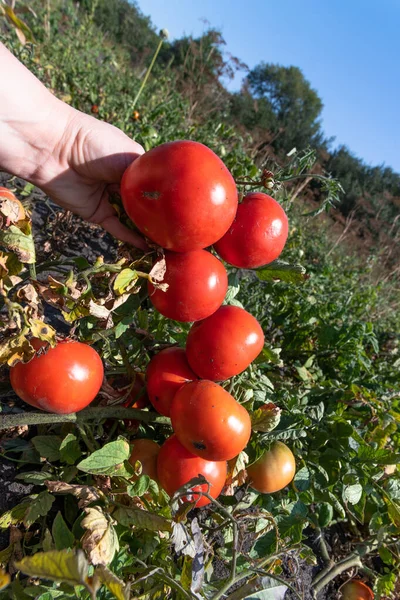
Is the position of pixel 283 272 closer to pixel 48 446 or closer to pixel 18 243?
pixel 18 243

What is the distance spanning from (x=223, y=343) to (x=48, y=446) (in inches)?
22.6

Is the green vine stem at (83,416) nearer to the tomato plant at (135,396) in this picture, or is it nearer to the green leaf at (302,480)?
the tomato plant at (135,396)

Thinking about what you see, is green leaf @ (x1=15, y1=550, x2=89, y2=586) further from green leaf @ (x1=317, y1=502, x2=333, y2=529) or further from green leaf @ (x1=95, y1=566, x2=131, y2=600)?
green leaf @ (x1=317, y1=502, x2=333, y2=529)

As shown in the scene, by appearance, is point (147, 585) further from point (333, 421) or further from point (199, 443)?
point (333, 421)

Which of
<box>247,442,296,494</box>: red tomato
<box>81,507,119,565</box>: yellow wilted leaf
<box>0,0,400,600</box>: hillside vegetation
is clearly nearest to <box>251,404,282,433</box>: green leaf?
<box>0,0,400,600</box>: hillside vegetation

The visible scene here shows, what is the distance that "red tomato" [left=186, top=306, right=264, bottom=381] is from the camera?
100 cm

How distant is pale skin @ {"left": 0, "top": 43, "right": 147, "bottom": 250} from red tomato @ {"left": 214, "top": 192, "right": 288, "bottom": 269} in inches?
11.2

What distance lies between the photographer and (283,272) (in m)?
1.12

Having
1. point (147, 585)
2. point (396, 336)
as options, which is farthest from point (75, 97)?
point (147, 585)

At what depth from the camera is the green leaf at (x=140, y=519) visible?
94cm

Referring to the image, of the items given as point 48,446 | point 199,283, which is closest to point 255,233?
point 199,283

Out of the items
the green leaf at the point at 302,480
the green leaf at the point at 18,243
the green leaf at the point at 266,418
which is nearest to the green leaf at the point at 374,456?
the green leaf at the point at 302,480

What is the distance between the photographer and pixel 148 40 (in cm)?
1467

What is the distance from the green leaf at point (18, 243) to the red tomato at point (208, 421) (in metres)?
0.47
